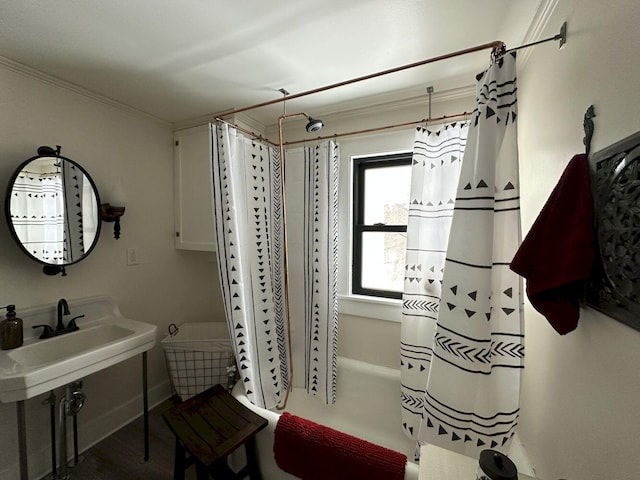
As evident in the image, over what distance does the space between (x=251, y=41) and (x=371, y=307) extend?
1782 millimetres

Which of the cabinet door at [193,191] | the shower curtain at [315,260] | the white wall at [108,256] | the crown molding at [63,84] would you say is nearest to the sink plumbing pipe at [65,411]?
the white wall at [108,256]

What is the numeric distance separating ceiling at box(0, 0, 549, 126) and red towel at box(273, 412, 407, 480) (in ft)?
5.87

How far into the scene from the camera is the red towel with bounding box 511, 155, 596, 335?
69 cm

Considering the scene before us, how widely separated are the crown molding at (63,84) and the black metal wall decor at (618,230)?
2601mm

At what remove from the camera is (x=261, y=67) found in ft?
4.78

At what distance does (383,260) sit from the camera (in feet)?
6.69

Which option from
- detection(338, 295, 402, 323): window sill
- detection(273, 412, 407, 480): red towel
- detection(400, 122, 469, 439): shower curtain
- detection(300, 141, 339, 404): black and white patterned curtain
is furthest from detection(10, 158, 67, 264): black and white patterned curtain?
detection(400, 122, 469, 439): shower curtain

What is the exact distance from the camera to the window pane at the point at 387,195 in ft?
6.37

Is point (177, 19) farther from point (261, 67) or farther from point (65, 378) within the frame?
point (65, 378)

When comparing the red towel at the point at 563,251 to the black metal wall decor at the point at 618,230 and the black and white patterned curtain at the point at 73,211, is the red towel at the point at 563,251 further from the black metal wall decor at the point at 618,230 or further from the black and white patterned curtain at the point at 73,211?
the black and white patterned curtain at the point at 73,211

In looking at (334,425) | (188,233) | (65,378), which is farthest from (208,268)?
(334,425)

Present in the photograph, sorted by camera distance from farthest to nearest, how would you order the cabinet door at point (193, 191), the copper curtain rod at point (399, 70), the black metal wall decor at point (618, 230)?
the cabinet door at point (193, 191)
the copper curtain rod at point (399, 70)
the black metal wall decor at point (618, 230)

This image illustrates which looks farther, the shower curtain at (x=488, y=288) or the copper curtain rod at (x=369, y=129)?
the copper curtain rod at (x=369, y=129)

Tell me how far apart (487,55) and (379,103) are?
0.66m
